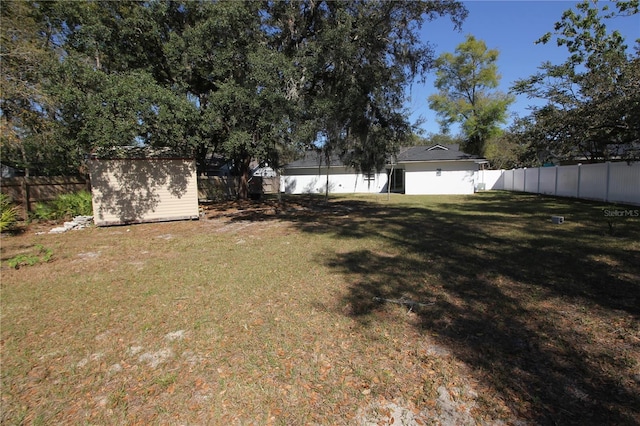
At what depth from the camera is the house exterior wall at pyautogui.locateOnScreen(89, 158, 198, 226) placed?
1088cm

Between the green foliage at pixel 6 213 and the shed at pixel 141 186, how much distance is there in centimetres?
204

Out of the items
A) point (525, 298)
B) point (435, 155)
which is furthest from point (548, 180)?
point (525, 298)

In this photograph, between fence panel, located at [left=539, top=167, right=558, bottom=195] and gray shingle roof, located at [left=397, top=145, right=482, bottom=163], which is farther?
gray shingle roof, located at [left=397, top=145, right=482, bottom=163]

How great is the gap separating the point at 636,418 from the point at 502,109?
3543 centimetres

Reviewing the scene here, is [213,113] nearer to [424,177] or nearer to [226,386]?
[226,386]

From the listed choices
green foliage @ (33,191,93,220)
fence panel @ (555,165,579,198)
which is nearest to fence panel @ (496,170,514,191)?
fence panel @ (555,165,579,198)

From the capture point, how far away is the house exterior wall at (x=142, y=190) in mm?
10875

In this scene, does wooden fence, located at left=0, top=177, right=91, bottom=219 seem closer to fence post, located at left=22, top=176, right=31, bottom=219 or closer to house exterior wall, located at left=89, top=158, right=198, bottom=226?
fence post, located at left=22, top=176, right=31, bottom=219

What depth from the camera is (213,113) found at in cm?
1062

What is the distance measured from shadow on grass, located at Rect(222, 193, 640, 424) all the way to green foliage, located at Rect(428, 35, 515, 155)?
27128 millimetres

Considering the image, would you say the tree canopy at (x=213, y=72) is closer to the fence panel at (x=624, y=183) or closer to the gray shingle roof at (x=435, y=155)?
the fence panel at (x=624, y=183)

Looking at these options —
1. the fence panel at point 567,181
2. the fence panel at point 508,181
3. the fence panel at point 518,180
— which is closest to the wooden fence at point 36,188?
the fence panel at point 567,181

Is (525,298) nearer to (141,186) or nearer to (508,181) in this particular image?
(141,186)

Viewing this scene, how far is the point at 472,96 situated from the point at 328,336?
36639mm
